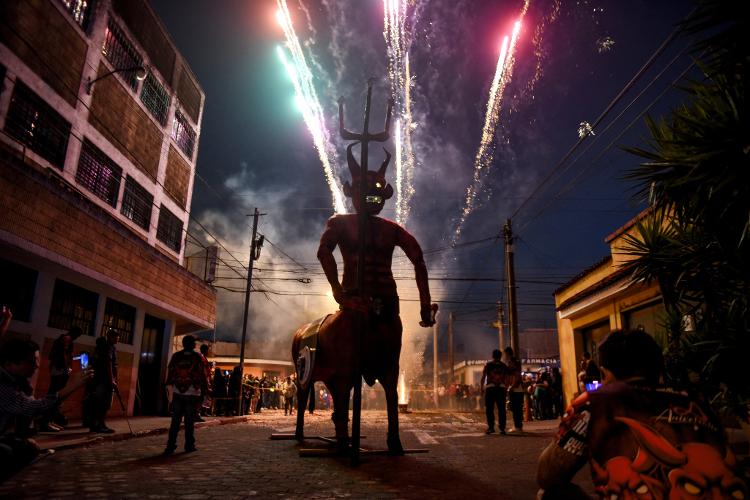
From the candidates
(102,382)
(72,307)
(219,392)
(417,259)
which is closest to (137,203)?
(72,307)

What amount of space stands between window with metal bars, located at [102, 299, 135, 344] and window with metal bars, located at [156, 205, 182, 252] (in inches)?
170

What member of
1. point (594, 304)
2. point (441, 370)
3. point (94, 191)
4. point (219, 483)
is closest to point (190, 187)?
point (94, 191)

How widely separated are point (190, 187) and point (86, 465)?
60.6 ft

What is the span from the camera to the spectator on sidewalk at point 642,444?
1.74 metres

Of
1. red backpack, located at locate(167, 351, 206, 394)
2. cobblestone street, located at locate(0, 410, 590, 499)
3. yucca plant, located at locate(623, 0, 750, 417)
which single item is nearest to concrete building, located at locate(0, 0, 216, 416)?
red backpack, located at locate(167, 351, 206, 394)

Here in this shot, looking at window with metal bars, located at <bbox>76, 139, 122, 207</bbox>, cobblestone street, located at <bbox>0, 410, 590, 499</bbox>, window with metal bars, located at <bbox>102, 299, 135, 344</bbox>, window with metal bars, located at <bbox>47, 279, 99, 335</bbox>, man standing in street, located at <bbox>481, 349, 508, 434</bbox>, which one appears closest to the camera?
cobblestone street, located at <bbox>0, 410, 590, 499</bbox>

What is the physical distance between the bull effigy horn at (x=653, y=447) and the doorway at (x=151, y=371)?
60.6 ft

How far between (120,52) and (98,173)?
13.8 ft

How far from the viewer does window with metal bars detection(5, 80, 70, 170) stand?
1157 cm

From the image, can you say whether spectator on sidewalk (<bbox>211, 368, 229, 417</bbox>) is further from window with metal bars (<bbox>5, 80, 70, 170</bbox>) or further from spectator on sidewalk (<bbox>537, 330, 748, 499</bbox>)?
spectator on sidewalk (<bbox>537, 330, 748, 499</bbox>)

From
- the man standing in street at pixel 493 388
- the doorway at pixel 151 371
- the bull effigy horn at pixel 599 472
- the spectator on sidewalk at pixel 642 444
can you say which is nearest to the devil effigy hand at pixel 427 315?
the spectator on sidewalk at pixel 642 444

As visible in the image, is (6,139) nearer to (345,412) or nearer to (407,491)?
(345,412)

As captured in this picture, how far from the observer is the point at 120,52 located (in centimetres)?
1656

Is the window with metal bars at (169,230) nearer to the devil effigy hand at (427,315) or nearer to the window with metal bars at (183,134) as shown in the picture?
the window with metal bars at (183,134)
